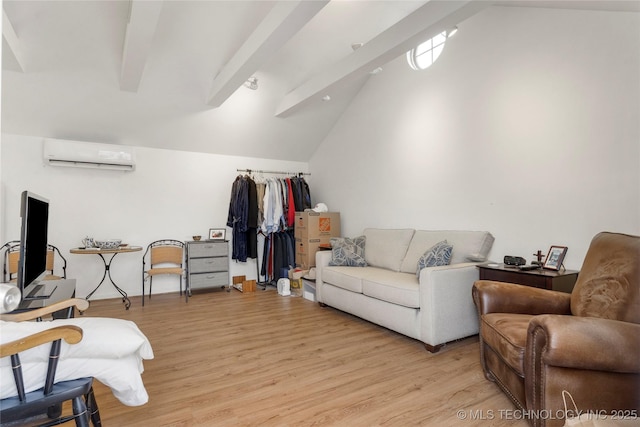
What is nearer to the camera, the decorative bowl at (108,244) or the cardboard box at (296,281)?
the decorative bowl at (108,244)

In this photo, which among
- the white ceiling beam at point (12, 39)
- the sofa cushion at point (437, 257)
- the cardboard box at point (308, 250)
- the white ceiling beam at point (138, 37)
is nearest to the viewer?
the white ceiling beam at point (138, 37)

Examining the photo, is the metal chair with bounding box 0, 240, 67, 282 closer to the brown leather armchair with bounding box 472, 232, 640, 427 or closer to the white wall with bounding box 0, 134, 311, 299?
the white wall with bounding box 0, 134, 311, 299

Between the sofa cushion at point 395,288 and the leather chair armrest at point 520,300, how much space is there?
0.64m

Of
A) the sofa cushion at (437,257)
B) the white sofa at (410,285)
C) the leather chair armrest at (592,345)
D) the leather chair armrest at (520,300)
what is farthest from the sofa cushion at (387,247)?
the leather chair armrest at (592,345)

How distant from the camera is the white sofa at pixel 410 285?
107 inches

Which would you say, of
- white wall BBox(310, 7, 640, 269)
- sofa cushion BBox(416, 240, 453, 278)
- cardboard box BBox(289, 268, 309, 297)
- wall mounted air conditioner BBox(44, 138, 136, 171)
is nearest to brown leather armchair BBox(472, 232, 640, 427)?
white wall BBox(310, 7, 640, 269)

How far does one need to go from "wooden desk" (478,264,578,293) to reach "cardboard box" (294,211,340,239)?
265cm

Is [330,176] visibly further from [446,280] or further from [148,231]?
[446,280]

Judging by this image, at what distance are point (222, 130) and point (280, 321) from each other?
286cm

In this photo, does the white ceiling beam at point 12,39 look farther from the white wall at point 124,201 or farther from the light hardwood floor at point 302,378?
the light hardwood floor at point 302,378

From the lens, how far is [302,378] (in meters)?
2.27

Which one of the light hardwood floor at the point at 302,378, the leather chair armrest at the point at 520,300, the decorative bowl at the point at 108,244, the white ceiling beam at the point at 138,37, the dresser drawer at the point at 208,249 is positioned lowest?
the light hardwood floor at the point at 302,378

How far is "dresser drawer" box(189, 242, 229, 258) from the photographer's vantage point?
4.78 metres

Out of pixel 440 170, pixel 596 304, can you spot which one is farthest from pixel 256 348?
pixel 440 170
